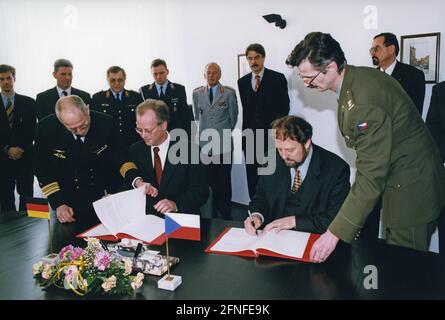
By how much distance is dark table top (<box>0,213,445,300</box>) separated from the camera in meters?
1.35

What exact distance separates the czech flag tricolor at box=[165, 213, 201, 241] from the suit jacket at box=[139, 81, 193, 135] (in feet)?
9.55

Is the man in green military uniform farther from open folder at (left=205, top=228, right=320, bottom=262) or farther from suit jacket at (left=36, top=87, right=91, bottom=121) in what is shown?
suit jacket at (left=36, top=87, right=91, bottom=121)

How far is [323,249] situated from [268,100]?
286cm

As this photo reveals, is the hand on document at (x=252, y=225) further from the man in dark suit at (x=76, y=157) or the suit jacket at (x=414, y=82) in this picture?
the suit jacket at (x=414, y=82)

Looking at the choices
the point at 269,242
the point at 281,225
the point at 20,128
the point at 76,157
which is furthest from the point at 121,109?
the point at 269,242

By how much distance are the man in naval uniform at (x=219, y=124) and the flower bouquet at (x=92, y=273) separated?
3.12m

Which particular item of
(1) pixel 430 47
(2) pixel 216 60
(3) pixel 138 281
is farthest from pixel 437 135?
(2) pixel 216 60

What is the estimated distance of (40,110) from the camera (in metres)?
4.49

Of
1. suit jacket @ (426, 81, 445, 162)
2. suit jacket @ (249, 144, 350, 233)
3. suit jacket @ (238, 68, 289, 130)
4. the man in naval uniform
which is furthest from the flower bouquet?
the man in naval uniform

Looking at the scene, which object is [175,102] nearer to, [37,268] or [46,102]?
[46,102]

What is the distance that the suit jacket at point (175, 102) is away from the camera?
4.70 metres

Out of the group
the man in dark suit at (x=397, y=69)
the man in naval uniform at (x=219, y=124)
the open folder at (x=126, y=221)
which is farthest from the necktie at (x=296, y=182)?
the man in naval uniform at (x=219, y=124)

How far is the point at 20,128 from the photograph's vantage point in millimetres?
4457
